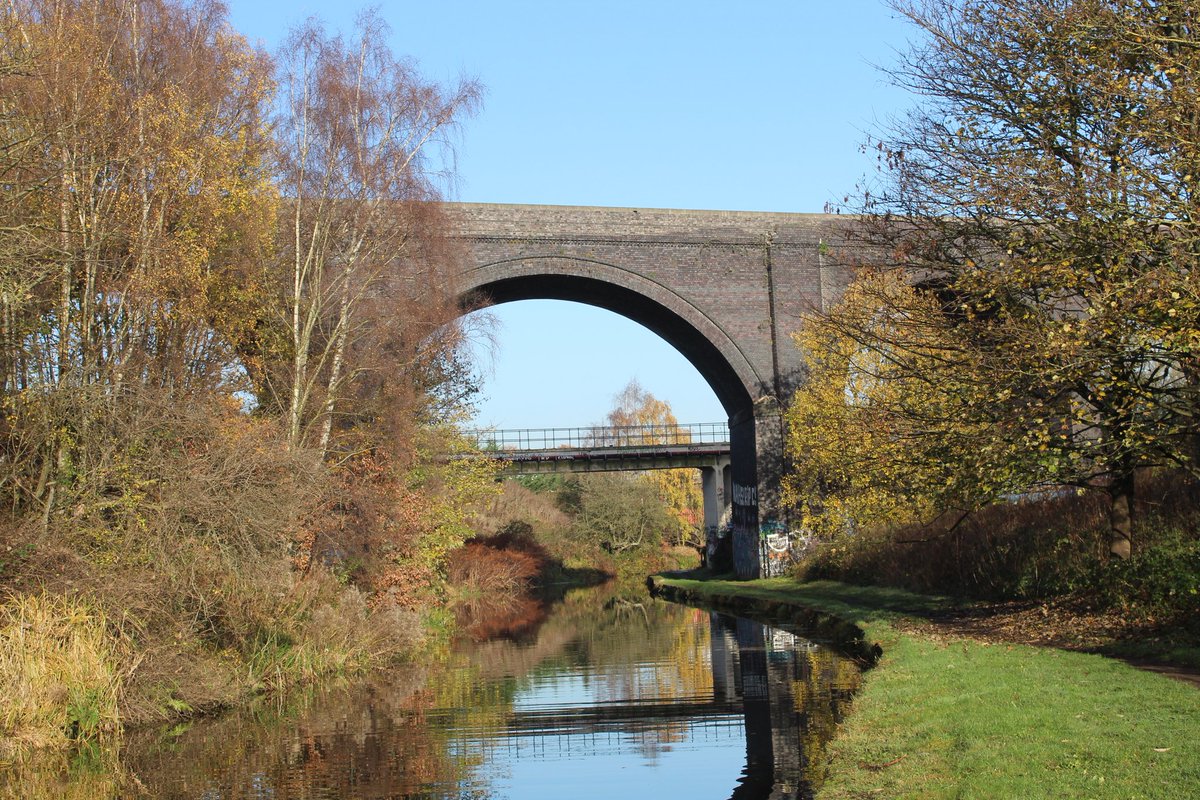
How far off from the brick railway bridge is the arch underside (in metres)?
0.03

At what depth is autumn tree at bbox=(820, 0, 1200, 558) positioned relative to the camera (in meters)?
10.9

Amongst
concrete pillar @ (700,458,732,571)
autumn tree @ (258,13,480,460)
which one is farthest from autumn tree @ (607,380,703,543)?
autumn tree @ (258,13,480,460)

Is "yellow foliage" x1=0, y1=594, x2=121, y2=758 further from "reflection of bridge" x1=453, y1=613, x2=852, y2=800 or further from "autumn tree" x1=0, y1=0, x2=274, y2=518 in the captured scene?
"reflection of bridge" x1=453, y1=613, x2=852, y2=800

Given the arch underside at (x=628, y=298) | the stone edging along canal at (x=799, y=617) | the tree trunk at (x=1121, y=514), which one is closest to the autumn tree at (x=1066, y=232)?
the tree trunk at (x=1121, y=514)

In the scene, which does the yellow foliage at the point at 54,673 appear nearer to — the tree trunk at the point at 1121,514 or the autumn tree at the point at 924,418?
the autumn tree at the point at 924,418

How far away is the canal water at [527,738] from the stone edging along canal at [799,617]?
406 mm

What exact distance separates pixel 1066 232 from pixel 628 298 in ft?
62.1

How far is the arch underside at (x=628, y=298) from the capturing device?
28766 millimetres

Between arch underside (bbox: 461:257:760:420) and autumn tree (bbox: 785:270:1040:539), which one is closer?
autumn tree (bbox: 785:270:1040:539)

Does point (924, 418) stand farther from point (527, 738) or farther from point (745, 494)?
point (745, 494)

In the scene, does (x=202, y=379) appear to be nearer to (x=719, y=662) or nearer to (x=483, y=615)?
(x=719, y=662)

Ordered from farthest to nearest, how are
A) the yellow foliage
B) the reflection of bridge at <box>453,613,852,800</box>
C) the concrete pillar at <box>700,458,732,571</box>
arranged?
1. the concrete pillar at <box>700,458,732,571</box>
2. the yellow foliage
3. the reflection of bridge at <box>453,613,852,800</box>

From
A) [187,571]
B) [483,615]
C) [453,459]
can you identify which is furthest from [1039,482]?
[483,615]

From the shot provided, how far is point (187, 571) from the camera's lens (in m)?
12.7
